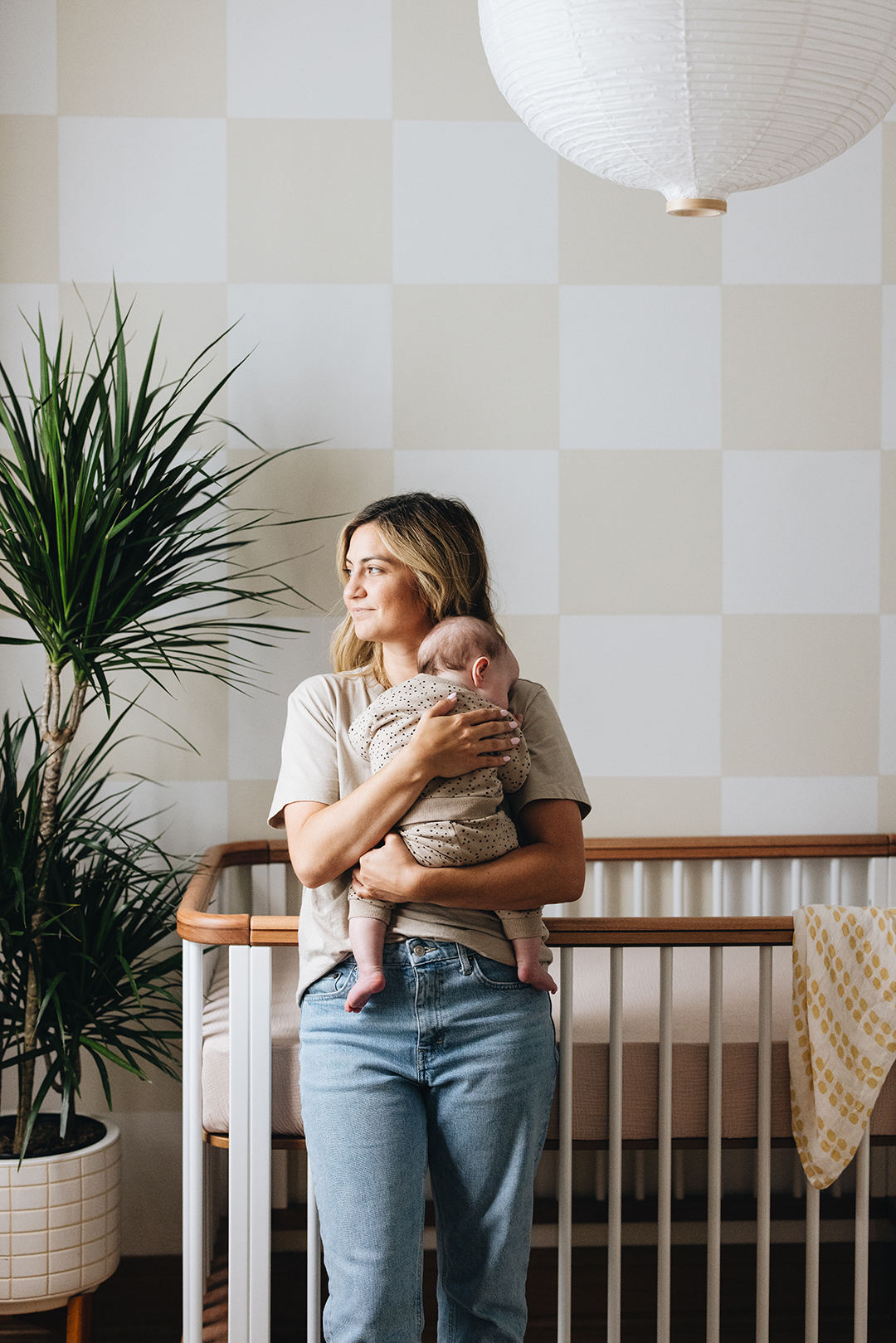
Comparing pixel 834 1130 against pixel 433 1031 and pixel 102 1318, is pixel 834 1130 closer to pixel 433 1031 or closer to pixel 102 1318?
pixel 433 1031

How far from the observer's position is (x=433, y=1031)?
1219mm

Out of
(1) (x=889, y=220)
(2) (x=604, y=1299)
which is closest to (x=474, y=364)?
(1) (x=889, y=220)

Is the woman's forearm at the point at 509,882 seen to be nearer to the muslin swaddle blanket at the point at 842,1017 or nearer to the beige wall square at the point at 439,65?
the muslin swaddle blanket at the point at 842,1017

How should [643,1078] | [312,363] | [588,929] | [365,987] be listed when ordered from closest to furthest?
[365,987] → [588,929] → [643,1078] → [312,363]

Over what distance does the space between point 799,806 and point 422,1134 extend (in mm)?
1363

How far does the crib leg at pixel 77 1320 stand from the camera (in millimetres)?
1826

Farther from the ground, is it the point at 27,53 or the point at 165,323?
the point at 27,53

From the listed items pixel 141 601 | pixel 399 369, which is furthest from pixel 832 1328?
pixel 399 369

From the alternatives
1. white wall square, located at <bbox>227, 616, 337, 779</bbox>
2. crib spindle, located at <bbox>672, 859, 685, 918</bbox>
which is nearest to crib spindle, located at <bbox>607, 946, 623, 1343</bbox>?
crib spindle, located at <bbox>672, 859, 685, 918</bbox>

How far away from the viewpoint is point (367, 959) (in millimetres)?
1216

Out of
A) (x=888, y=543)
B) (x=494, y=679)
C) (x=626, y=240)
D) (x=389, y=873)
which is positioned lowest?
(x=389, y=873)

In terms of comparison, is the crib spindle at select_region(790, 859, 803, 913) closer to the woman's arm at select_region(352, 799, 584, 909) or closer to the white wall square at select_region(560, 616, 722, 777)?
the white wall square at select_region(560, 616, 722, 777)

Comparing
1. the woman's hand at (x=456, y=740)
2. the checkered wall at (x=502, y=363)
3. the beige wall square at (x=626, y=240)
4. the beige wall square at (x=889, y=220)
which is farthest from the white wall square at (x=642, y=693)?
the woman's hand at (x=456, y=740)

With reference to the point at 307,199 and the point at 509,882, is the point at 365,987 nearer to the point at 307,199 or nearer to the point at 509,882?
the point at 509,882
